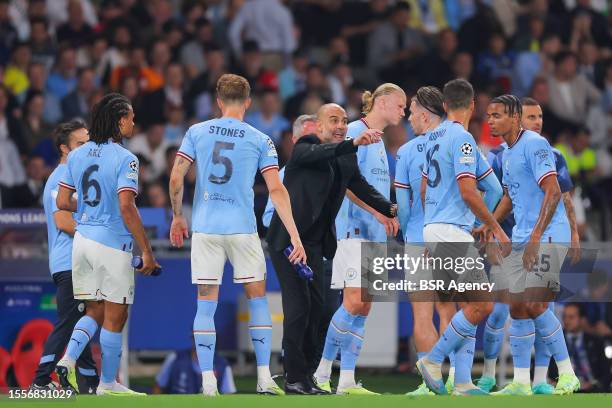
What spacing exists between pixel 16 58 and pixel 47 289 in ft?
18.7

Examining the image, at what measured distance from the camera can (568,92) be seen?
21516 mm

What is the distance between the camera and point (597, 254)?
1612cm

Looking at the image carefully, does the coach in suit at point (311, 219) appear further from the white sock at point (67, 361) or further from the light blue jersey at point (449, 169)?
the white sock at point (67, 361)

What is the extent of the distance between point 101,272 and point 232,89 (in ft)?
5.72

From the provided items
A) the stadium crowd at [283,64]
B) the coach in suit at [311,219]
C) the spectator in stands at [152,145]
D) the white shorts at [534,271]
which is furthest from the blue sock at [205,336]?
the spectator in stands at [152,145]

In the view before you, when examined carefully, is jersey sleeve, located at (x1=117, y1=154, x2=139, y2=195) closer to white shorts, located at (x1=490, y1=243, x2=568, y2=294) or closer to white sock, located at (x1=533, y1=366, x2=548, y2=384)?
white shorts, located at (x1=490, y1=243, x2=568, y2=294)

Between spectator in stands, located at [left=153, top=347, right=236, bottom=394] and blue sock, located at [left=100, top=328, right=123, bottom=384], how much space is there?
2924 millimetres

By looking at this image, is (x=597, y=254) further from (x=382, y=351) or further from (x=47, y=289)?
(x=47, y=289)

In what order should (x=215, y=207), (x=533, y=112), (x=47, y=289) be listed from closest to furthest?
(x=215, y=207), (x=533, y=112), (x=47, y=289)

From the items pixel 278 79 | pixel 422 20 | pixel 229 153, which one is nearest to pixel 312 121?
pixel 229 153

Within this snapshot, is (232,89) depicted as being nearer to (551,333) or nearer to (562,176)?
(562,176)

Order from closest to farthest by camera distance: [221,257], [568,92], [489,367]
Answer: [221,257], [489,367], [568,92]

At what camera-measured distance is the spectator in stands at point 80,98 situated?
19781mm

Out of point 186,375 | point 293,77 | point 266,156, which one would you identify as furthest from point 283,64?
point 266,156
